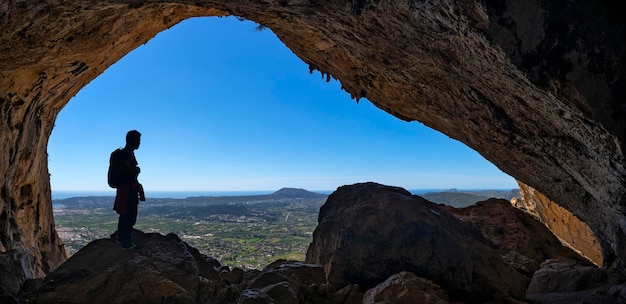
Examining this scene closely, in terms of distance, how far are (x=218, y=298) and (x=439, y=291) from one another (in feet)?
23.0

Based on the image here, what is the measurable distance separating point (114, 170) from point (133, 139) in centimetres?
117

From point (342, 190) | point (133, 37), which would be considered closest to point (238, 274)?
point (342, 190)

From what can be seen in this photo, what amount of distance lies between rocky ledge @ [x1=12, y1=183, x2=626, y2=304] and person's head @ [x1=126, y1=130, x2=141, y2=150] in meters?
3.58

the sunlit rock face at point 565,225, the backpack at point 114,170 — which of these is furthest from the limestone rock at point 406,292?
the sunlit rock face at point 565,225

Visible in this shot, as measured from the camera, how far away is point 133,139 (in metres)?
10.8

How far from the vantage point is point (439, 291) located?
1053 cm

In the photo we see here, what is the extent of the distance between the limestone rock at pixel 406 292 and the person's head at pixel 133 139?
29.3 ft

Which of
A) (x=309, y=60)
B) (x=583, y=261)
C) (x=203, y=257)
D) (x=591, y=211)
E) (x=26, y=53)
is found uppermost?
(x=309, y=60)

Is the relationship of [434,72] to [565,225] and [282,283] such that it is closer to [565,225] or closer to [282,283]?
[282,283]

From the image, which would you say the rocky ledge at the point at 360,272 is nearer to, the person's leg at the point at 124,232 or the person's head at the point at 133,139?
the person's leg at the point at 124,232

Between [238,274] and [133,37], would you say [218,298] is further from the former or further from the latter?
[133,37]

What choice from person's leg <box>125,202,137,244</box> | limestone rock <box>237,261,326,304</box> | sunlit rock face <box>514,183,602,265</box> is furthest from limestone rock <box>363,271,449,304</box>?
sunlit rock face <box>514,183,602,265</box>

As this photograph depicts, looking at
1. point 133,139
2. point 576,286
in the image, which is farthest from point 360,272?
point 133,139

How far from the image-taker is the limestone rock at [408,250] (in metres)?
11.3
